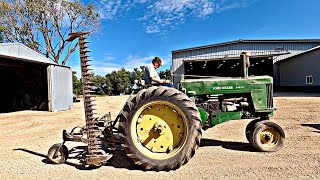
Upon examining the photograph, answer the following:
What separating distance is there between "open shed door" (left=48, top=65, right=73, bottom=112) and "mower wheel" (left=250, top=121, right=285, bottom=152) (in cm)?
1289

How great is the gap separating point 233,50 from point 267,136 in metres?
20.3

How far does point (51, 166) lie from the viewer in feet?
13.7

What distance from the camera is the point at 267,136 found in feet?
14.4

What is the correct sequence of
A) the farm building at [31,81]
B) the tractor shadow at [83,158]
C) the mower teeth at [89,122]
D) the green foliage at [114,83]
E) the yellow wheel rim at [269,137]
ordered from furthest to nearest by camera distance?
the green foliage at [114,83] → the farm building at [31,81] → the yellow wheel rim at [269,137] → the tractor shadow at [83,158] → the mower teeth at [89,122]

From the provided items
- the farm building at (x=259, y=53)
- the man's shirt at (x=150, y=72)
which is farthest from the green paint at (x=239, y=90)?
the farm building at (x=259, y=53)

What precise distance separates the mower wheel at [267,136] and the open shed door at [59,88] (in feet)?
42.3

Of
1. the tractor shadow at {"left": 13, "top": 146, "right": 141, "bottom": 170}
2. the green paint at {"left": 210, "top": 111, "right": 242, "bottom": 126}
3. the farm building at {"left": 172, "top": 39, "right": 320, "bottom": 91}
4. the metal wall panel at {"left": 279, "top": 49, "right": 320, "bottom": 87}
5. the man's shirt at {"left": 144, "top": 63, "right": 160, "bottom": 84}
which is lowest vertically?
the tractor shadow at {"left": 13, "top": 146, "right": 141, "bottom": 170}

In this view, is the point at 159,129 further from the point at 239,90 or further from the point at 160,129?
the point at 239,90

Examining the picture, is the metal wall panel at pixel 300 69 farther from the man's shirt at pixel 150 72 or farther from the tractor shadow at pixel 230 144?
the man's shirt at pixel 150 72

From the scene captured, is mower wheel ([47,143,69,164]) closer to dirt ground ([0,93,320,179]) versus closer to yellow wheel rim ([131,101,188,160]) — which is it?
dirt ground ([0,93,320,179])

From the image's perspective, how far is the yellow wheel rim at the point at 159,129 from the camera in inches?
149

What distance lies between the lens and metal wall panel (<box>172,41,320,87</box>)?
23.1 meters

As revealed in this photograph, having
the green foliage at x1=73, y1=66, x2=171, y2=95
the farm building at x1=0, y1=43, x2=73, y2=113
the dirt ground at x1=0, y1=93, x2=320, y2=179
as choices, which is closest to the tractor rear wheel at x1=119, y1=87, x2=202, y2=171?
the dirt ground at x1=0, y1=93, x2=320, y2=179

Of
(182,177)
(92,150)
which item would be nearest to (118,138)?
(92,150)
